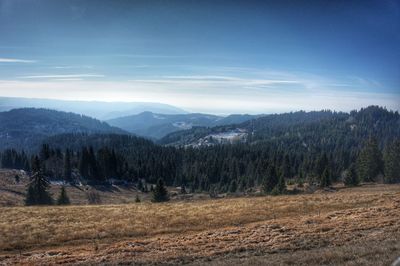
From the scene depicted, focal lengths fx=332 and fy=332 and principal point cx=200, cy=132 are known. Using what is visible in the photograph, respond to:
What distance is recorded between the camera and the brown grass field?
1695 centimetres

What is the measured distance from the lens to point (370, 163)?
80750 mm

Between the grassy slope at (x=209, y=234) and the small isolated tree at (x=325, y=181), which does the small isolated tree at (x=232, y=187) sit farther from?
the grassy slope at (x=209, y=234)

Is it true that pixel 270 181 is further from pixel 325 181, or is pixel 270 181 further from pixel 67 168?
pixel 67 168

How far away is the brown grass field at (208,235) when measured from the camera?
1695 centimetres

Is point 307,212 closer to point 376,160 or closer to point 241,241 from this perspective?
point 241,241

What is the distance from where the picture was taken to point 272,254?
17.7 metres

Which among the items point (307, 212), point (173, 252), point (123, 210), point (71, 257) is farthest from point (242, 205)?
point (71, 257)

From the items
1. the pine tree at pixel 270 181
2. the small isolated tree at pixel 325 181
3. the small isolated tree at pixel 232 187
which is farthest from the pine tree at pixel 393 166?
the small isolated tree at pixel 232 187

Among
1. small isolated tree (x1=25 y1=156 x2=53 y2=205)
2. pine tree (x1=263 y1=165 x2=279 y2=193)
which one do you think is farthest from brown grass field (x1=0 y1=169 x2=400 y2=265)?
pine tree (x1=263 y1=165 x2=279 y2=193)

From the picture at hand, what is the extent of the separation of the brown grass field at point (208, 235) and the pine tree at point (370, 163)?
157 feet

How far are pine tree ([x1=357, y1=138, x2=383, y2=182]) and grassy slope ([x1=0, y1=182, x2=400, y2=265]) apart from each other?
47.8m

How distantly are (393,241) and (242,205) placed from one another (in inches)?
866

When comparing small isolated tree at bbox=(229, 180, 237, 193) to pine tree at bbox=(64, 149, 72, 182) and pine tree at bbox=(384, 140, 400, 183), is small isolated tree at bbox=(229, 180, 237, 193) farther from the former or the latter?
pine tree at bbox=(64, 149, 72, 182)

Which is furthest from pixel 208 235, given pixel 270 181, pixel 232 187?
pixel 232 187
